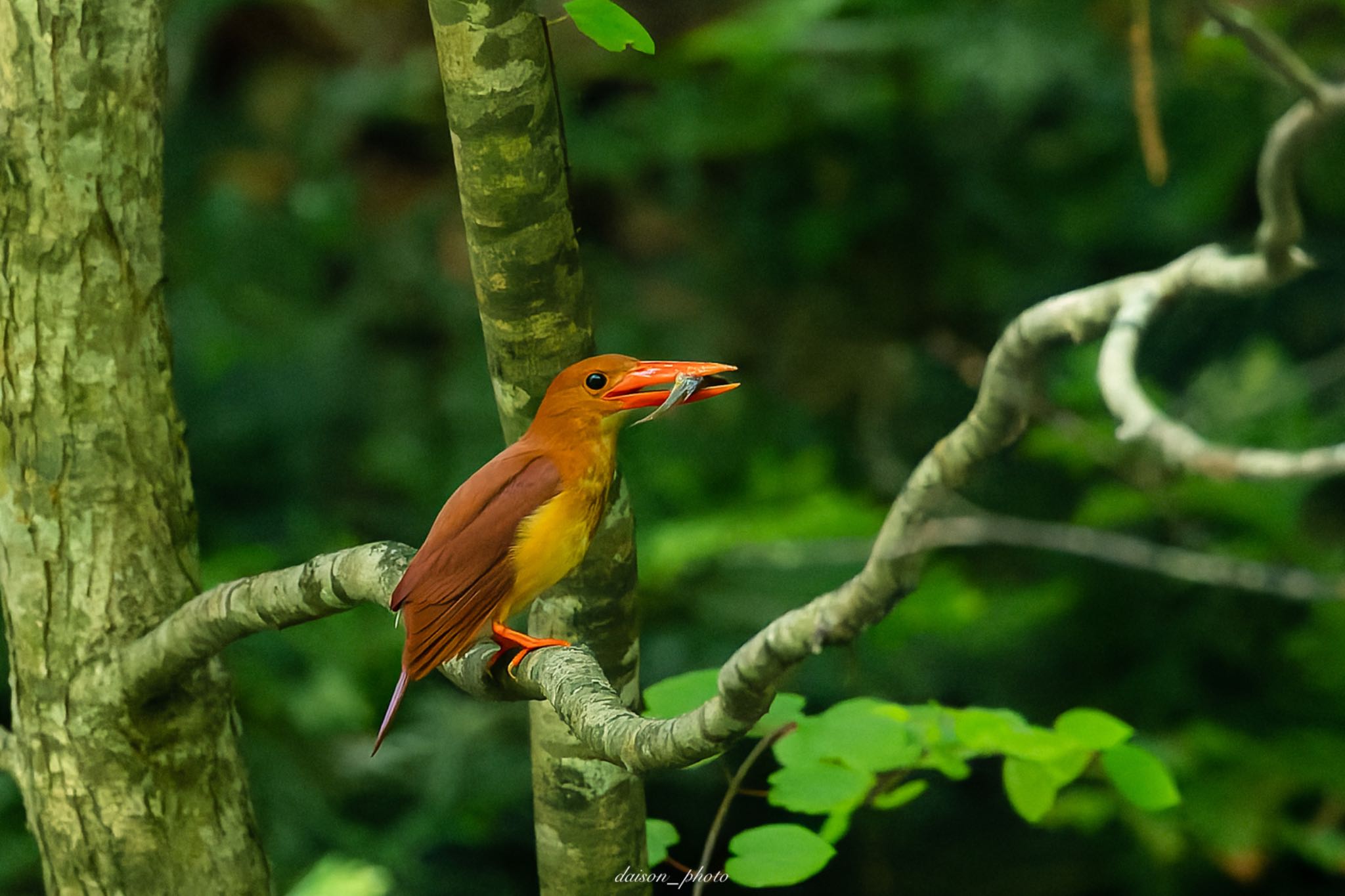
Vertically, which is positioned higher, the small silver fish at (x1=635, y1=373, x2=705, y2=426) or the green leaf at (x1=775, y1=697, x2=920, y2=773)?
the small silver fish at (x1=635, y1=373, x2=705, y2=426)

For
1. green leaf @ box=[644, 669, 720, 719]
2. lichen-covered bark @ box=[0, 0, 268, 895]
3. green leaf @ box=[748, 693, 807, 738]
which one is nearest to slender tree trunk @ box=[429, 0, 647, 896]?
green leaf @ box=[644, 669, 720, 719]

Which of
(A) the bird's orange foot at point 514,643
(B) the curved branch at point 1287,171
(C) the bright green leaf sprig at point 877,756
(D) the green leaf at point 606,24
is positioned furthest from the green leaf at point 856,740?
(D) the green leaf at point 606,24

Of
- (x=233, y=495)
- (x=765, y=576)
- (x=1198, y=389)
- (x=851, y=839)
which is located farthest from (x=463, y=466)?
(x=1198, y=389)

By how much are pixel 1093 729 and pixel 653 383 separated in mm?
534

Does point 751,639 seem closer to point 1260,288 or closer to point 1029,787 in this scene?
point 1029,787

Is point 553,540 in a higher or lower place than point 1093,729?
higher

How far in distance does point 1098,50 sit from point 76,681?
8.51 ft

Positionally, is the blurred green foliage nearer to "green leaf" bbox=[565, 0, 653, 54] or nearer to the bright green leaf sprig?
the bright green leaf sprig

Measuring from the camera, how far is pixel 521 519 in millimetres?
917

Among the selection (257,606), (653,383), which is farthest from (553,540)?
(257,606)

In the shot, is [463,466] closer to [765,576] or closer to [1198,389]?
[765,576]

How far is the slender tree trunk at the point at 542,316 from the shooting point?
0.97 meters

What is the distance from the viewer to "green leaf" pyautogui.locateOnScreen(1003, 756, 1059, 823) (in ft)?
3.79

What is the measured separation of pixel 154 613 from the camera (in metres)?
1.20
